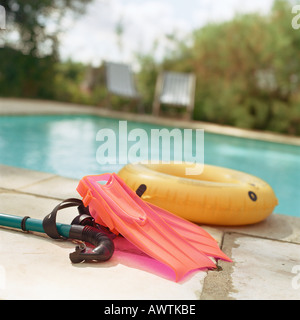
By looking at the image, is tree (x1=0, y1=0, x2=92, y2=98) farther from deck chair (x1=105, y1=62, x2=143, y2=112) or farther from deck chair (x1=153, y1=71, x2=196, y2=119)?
deck chair (x1=153, y1=71, x2=196, y2=119)

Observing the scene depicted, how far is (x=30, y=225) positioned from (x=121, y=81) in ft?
25.0

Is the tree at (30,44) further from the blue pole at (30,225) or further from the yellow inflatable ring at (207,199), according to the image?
the blue pole at (30,225)

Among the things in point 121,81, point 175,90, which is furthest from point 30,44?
point 175,90

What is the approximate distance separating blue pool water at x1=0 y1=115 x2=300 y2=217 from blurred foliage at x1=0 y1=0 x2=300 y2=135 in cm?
188

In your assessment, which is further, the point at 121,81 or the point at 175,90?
the point at 121,81

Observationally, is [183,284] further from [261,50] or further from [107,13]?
[107,13]

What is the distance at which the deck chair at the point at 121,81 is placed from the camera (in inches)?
337

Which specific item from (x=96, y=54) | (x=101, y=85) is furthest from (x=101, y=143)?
(x=96, y=54)

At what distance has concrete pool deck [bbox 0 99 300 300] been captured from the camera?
3.72 ft

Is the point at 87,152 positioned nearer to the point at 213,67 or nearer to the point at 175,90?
the point at 175,90

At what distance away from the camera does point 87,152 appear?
457cm

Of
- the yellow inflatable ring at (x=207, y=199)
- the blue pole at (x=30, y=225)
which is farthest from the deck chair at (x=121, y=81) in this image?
the blue pole at (x=30, y=225)

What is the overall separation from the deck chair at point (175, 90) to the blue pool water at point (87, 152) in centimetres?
117

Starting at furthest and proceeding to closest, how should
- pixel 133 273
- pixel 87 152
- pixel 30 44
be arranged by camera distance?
pixel 30 44 < pixel 87 152 < pixel 133 273
